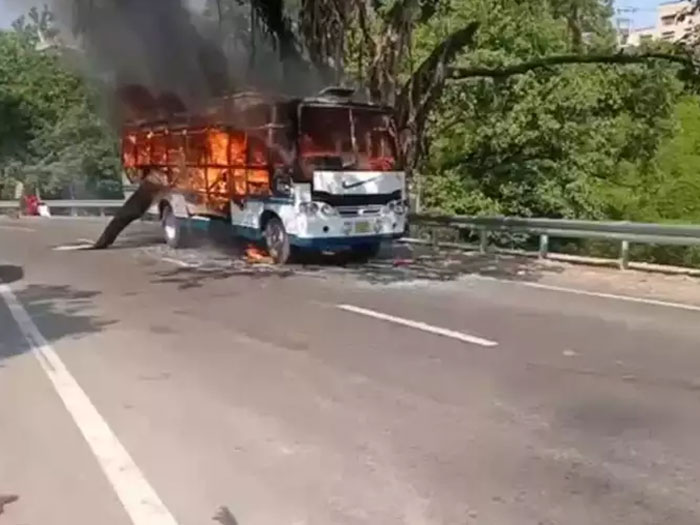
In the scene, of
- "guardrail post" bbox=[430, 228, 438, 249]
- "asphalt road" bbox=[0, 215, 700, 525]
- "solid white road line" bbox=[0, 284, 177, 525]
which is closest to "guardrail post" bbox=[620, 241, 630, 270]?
"asphalt road" bbox=[0, 215, 700, 525]

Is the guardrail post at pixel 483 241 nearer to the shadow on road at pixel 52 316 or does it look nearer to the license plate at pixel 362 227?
the license plate at pixel 362 227

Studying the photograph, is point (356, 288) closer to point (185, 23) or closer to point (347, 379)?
point (347, 379)

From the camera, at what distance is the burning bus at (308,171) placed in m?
15.9

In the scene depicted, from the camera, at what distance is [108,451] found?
5609mm

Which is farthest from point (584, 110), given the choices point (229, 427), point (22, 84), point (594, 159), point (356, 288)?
point (22, 84)

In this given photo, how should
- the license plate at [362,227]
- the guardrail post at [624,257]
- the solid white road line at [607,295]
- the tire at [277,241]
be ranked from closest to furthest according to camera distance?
1. the solid white road line at [607,295]
2. the guardrail post at [624,257]
3. the license plate at [362,227]
4. the tire at [277,241]

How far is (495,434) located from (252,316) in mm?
5208

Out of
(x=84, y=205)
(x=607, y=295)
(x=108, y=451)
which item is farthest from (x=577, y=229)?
(x=84, y=205)

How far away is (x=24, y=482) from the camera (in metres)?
5.11

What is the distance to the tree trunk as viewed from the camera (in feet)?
68.6

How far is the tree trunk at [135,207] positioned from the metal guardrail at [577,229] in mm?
5627

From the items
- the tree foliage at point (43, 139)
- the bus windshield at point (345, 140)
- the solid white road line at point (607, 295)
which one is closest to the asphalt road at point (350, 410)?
the solid white road line at point (607, 295)

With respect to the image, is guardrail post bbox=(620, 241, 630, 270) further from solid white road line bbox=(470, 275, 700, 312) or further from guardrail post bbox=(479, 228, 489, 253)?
guardrail post bbox=(479, 228, 489, 253)

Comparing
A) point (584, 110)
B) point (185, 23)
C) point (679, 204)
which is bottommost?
point (679, 204)
